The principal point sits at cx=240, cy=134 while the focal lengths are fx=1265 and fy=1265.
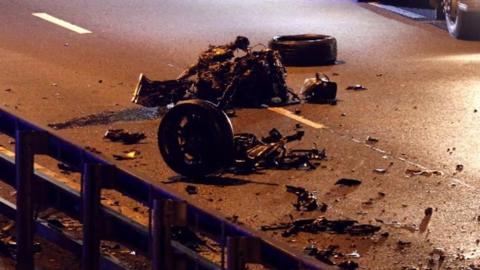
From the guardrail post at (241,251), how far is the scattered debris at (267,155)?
17.0ft

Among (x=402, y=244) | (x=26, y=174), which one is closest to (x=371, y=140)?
(x=402, y=244)

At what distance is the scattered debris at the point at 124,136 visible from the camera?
10898mm

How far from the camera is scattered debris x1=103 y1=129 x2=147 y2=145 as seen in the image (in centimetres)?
1090

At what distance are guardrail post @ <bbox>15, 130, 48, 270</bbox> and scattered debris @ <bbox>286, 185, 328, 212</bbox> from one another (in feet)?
9.64

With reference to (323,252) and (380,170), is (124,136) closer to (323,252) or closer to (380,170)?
(380,170)

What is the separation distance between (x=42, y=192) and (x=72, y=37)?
11.3m

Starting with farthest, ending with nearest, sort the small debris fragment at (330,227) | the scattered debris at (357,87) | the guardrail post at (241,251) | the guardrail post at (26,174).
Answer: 1. the scattered debris at (357,87)
2. the small debris fragment at (330,227)
3. the guardrail post at (26,174)
4. the guardrail post at (241,251)

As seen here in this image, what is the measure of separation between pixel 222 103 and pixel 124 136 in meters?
1.42

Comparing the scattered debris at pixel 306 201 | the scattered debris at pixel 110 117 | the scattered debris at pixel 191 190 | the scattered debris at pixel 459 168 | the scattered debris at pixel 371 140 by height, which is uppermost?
the scattered debris at pixel 459 168

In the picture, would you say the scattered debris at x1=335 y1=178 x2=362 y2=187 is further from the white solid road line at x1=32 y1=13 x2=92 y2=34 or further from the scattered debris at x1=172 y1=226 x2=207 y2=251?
the white solid road line at x1=32 y1=13 x2=92 y2=34

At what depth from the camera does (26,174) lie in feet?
20.0

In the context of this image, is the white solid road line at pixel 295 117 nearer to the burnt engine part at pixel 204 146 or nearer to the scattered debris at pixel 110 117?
the scattered debris at pixel 110 117

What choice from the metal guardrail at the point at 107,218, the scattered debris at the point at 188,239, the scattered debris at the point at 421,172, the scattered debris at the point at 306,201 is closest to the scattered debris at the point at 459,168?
the scattered debris at the point at 421,172

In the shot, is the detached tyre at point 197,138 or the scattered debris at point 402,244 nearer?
the scattered debris at point 402,244
